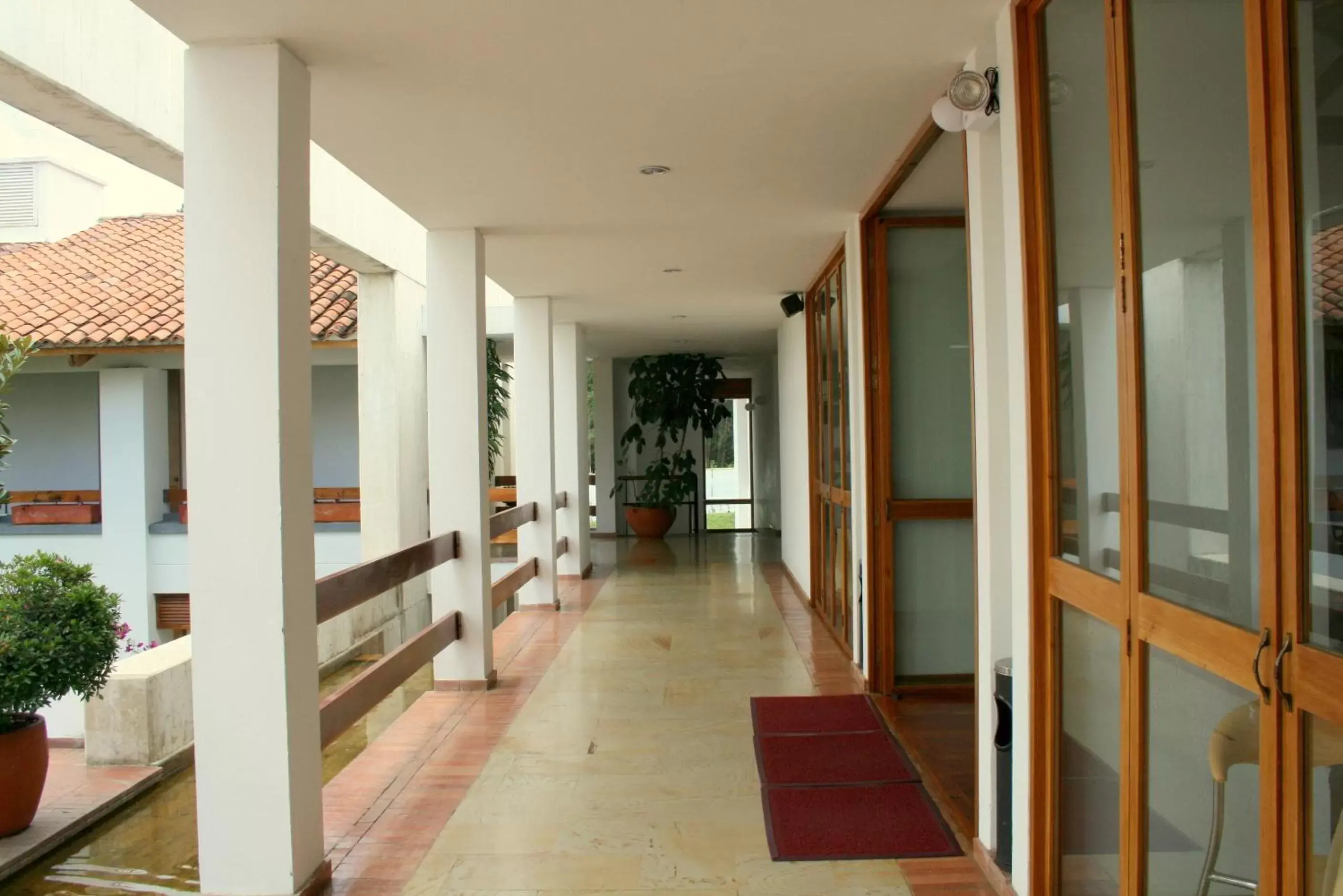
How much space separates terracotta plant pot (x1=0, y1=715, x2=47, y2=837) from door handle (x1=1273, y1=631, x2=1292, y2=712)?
12.4 feet

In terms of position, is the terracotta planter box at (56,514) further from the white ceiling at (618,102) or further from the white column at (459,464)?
the white ceiling at (618,102)

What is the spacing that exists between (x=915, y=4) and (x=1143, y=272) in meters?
1.13

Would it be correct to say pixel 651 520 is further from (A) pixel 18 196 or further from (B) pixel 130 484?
(A) pixel 18 196

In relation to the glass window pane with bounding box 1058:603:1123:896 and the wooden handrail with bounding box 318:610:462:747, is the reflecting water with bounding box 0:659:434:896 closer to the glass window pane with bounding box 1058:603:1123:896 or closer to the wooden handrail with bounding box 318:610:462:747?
the wooden handrail with bounding box 318:610:462:747

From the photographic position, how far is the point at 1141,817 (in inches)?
80.0

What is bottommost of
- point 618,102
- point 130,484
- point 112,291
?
point 130,484

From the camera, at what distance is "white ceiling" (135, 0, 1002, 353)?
278 cm

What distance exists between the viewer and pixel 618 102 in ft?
11.3

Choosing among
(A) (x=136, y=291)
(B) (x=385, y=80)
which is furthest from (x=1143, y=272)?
(A) (x=136, y=291)

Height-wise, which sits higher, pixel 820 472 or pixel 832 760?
pixel 820 472

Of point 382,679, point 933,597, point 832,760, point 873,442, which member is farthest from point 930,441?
point 382,679

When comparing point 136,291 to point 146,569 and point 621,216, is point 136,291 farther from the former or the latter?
point 621,216

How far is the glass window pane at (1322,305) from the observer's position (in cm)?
138

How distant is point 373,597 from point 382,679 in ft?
1.50
